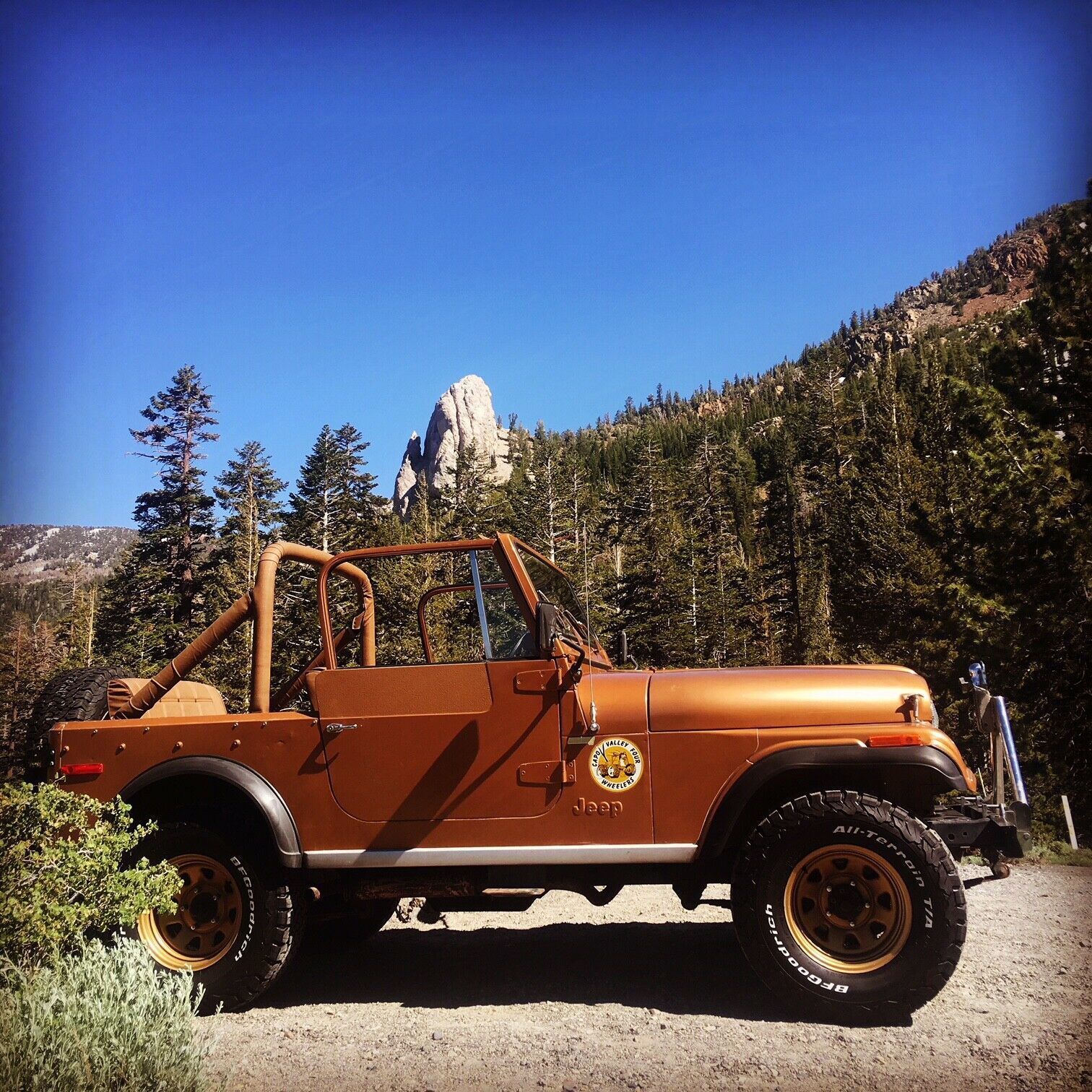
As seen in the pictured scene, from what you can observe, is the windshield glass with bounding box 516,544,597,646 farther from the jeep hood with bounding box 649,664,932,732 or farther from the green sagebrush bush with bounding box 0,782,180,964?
the green sagebrush bush with bounding box 0,782,180,964

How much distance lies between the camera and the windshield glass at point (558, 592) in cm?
520

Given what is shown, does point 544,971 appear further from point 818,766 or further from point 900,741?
point 900,741

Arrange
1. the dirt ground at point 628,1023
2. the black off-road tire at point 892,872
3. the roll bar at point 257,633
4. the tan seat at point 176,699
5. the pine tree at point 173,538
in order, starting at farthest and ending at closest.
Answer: the pine tree at point 173,538, the tan seat at point 176,699, the roll bar at point 257,633, the black off-road tire at point 892,872, the dirt ground at point 628,1023

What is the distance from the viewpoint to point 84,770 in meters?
4.98

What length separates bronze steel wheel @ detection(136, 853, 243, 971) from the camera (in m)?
4.75

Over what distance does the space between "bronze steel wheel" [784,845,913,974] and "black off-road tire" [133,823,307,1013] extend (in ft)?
8.73

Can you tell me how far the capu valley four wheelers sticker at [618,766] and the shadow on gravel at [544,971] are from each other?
116cm

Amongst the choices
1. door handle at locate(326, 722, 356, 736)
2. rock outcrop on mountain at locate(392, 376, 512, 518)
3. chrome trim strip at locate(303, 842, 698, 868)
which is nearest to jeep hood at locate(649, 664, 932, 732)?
chrome trim strip at locate(303, 842, 698, 868)

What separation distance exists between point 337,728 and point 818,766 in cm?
255

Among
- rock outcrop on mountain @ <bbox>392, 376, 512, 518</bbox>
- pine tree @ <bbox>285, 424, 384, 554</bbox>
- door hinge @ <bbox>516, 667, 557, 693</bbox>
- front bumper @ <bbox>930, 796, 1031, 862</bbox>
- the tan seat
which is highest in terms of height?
rock outcrop on mountain @ <bbox>392, 376, 512, 518</bbox>

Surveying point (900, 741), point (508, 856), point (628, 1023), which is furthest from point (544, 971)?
point (900, 741)

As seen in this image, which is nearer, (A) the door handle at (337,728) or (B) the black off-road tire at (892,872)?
(B) the black off-road tire at (892,872)

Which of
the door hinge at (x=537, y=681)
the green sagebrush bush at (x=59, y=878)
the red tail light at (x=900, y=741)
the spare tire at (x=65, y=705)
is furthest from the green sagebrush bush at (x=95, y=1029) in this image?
the red tail light at (x=900, y=741)

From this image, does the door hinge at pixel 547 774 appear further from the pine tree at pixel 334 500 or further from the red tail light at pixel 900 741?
the pine tree at pixel 334 500
